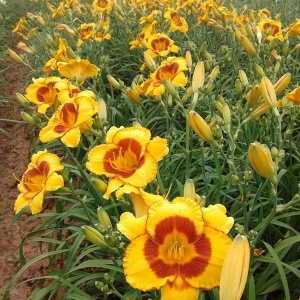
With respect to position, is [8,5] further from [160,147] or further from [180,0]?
[160,147]

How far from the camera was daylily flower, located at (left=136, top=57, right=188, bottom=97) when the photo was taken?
7.82 feet

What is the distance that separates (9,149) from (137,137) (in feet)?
10.9

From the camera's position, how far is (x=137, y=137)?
1.57 meters

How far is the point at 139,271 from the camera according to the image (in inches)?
46.1

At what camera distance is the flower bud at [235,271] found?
1.00 m

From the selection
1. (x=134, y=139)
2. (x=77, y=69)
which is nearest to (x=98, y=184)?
(x=134, y=139)

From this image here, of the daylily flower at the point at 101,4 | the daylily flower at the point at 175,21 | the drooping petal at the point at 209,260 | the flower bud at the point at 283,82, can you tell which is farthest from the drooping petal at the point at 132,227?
the daylily flower at the point at 101,4

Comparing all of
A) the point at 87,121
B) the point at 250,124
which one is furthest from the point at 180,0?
the point at 87,121

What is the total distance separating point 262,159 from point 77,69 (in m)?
1.55

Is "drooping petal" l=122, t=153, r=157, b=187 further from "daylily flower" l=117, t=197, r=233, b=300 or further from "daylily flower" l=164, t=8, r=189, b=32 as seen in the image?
"daylily flower" l=164, t=8, r=189, b=32

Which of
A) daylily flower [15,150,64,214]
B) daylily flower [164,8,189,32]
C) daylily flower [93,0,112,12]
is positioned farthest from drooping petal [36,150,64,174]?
daylily flower [93,0,112,12]

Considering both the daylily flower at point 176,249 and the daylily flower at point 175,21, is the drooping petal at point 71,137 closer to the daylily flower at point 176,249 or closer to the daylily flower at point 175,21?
the daylily flower at point 176,249

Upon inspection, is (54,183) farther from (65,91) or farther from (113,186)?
(65,91)

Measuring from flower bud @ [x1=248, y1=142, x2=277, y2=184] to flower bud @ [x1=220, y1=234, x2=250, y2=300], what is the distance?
0.41 m
